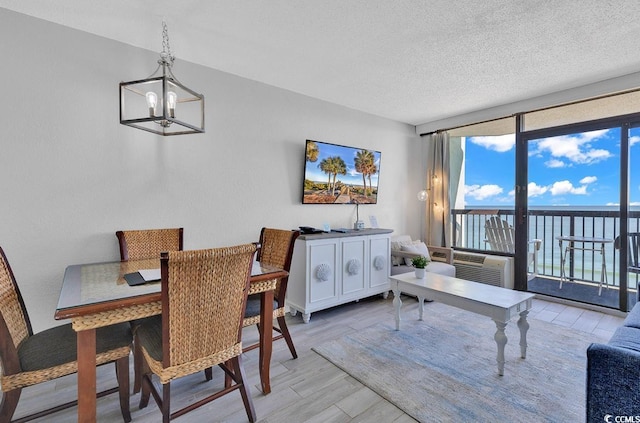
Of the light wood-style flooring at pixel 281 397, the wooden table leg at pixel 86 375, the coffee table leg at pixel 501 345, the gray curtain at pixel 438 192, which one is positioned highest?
the gray curtain at pixel 438 192

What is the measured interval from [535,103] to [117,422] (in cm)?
509

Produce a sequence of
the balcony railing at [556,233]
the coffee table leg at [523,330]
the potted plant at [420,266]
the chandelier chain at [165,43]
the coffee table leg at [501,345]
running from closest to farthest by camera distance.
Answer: the coffee table leg at [501,345] < the chandelier chain at [165,43] < the coffee table leg at [523,330] < the potted plant at [420,266] < the balcony railing at [556,233]

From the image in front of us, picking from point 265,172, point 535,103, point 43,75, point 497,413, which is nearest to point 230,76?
point 265,172

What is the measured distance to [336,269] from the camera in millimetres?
3287

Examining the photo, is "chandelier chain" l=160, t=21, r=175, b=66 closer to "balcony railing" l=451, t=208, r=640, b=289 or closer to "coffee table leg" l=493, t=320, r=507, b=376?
"coffee table leg" l=493, t=320, r=507, b=376

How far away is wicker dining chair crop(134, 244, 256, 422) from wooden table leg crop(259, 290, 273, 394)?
10.3 inches

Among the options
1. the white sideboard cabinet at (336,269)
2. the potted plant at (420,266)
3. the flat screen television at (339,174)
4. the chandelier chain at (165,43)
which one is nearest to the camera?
the chandelier chain at (165,43)

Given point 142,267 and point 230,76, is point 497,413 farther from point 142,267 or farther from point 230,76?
point 230,76

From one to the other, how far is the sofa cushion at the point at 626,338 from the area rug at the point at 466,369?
0.55 m

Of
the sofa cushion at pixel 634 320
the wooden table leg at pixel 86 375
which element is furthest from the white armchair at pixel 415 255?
the wooden table leg at pixel 86 375

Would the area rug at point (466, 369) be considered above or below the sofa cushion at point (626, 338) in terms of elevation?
below

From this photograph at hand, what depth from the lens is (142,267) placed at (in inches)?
78.9

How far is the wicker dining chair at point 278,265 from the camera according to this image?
211cm

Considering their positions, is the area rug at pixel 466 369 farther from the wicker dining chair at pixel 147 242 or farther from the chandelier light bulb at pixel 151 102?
the chandelier light bulb at pixel 151 102
